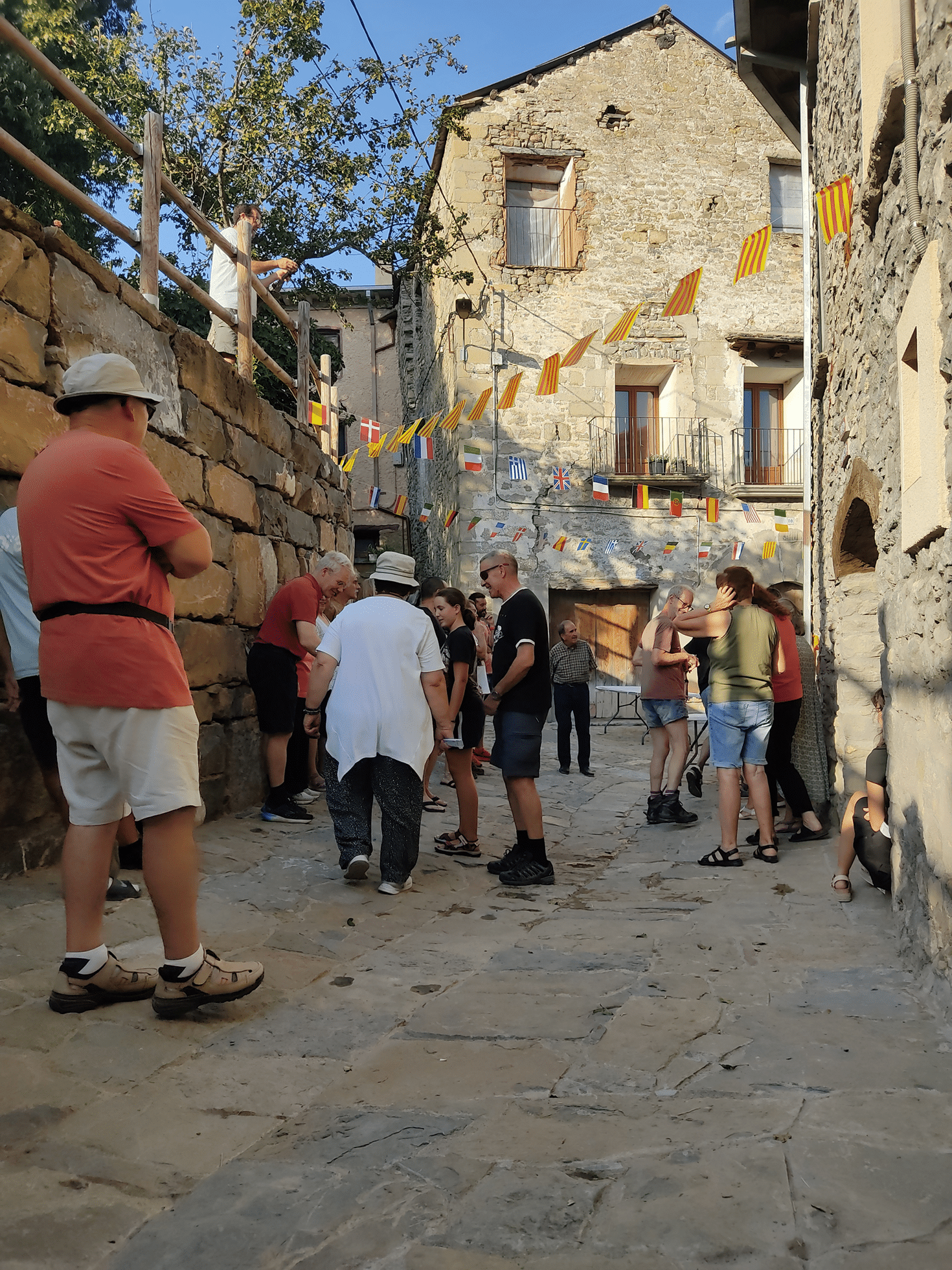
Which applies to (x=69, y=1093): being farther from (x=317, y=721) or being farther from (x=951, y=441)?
(x=317, y=721)

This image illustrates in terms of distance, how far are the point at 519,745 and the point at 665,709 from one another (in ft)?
7.62

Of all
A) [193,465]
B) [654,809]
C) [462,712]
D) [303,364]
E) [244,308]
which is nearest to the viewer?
[193,465]

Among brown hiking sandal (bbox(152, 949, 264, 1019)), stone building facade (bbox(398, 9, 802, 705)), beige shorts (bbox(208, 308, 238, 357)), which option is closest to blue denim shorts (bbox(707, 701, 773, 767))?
brown hiking sandal (bbox(152, 949, 264, 1019))

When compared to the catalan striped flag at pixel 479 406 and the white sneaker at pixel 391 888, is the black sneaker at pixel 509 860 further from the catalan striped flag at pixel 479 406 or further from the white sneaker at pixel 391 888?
the catalan striped flag at pixel 479 406

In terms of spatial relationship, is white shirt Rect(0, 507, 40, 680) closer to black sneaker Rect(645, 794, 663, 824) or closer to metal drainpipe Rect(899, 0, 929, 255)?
metal drainpipe Rect(899, 0, 929, 255)

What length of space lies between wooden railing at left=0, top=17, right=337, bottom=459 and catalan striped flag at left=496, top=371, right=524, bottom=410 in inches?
237

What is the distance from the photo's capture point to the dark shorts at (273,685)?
561 cm

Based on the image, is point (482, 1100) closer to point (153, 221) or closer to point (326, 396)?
point (153, 221)

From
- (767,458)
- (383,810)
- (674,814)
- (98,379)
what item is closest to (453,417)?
(767,458)

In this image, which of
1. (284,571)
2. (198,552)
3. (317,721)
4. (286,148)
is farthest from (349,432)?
(198,552)

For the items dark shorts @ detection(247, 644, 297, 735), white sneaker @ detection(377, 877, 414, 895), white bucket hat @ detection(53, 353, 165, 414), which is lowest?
white sneaker @ detection(377, 877, 414, 895)

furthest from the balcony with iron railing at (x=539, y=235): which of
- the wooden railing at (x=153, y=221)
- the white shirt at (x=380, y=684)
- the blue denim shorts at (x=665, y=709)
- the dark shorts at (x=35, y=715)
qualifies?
the dark shorts at (x=35, y=715)

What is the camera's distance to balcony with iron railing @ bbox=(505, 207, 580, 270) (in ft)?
50.1

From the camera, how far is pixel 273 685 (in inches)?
221
